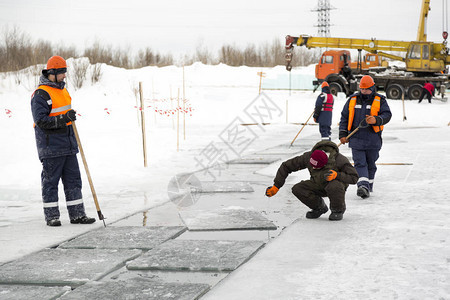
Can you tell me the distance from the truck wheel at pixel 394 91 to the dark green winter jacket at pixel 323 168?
24.3m

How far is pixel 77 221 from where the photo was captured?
21.5 ft

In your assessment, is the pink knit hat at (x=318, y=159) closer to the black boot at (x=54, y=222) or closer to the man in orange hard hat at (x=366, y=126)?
the man in orange hard hat at (x=366, y=126)

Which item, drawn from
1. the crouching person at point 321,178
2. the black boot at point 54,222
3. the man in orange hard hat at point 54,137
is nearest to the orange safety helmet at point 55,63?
the man in orange hard hat at point 54,137

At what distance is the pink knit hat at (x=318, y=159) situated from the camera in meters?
6.26

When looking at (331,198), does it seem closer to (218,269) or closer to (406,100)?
(218,269)

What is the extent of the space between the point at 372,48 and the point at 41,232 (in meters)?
28.5

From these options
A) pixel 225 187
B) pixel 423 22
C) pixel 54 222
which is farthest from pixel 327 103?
pixel 423 22

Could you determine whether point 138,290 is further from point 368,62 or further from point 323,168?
point 368,62

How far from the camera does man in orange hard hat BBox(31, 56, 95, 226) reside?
20.6 feet

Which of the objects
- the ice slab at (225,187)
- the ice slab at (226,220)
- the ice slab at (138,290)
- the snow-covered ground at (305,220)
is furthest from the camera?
the ice slab at (225,187)

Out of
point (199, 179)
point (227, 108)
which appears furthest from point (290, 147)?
point (227, 108)

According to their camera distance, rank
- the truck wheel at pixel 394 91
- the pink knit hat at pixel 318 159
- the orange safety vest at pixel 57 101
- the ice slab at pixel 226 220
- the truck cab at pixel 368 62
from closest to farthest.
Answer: the ice slab at pixel 226 220 < the pink knit hat at pixel 318 159 < the orange safety vest at pixel 57 101 < the truck wheel at pixel 394 91 < the truck cab at pixel 368 62

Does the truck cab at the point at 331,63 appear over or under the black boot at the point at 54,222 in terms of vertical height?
over

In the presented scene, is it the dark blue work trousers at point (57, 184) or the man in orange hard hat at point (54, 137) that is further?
the dark blue work trousers at point (57, 184)
